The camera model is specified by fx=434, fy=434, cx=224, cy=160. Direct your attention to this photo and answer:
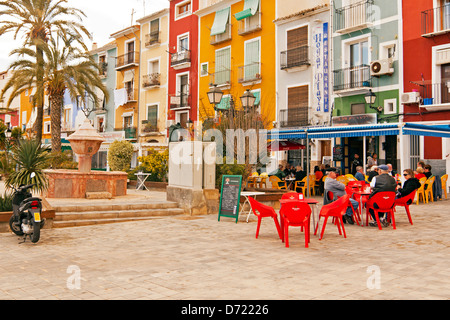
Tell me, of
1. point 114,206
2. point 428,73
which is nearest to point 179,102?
point 428,73

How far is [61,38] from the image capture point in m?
21.0

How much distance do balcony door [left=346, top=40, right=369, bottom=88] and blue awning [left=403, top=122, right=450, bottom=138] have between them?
5.34 m

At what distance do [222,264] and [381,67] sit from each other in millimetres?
15844

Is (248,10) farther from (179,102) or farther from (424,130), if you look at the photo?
(424,130)

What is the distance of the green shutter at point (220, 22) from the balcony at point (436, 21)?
12.4 meters

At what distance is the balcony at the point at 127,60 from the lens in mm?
33656

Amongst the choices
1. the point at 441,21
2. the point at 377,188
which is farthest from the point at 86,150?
the point at 441,21

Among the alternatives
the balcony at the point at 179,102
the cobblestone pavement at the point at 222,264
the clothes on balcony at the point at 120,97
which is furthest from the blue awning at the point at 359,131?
the clothes on balcony at the point at 120,97

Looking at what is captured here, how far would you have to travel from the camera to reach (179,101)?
99.3ft

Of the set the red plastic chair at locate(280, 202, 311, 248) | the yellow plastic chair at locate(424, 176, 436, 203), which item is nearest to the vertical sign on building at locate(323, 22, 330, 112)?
the yellow plastic chair at locate(424, 176, 436, 203)

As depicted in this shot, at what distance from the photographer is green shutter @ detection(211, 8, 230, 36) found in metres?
26.9

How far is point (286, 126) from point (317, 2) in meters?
6.60
